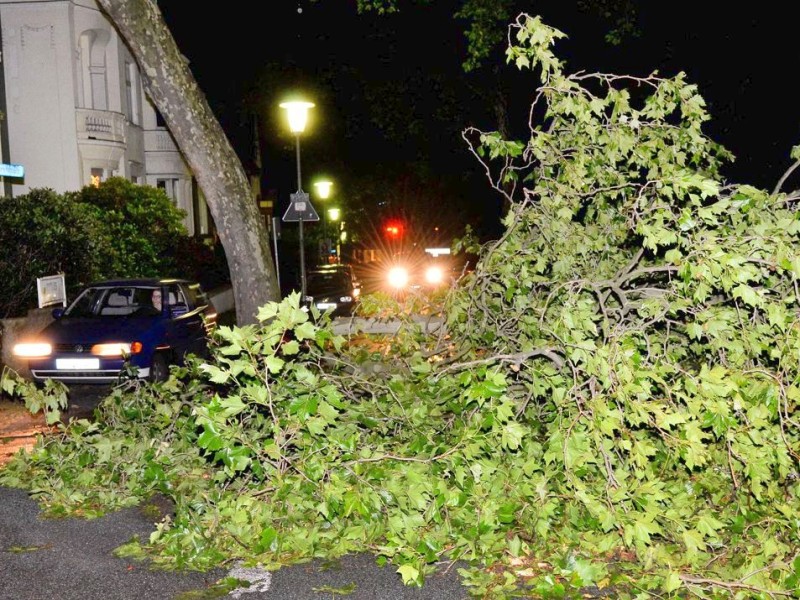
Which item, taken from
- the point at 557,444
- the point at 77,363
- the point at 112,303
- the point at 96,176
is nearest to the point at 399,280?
the point at 77,363

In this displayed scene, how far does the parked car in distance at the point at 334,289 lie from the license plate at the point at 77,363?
840cm

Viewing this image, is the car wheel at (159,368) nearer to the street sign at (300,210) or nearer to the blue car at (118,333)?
the blue car at (118,333)

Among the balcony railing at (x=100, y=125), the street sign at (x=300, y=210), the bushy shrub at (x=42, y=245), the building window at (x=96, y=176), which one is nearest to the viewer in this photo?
the bushy shrub at (x=42, y=245)

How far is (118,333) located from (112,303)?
1242mm

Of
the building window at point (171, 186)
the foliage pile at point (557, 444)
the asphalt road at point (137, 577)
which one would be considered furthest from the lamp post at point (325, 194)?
the asphalt road at point (137, 577)

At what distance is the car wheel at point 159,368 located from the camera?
12430 millimetres

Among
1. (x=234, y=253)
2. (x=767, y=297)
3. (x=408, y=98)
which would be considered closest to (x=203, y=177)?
(x=234, y=253)

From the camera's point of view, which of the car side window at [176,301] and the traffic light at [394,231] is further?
the traffic light at [394,231]

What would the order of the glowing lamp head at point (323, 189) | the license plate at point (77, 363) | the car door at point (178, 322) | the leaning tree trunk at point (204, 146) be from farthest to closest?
the glowing lamp head at point (323, 189) → the car door at point (178, 322) → the license plate at point (77, 363) → the leaning tree trunk at point (204, 146)

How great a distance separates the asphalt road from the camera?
5570 mm

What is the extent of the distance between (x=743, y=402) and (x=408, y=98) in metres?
24.9

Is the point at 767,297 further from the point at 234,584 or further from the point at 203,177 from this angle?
the point at 203,177

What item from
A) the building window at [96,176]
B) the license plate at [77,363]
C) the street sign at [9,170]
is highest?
the building window at [96,176]

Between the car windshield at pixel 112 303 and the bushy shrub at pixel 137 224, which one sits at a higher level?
the bushy shrub at pixel 137 224
